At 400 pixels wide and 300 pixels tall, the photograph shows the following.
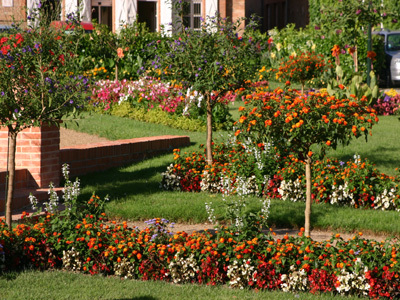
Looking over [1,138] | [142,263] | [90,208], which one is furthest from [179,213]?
[1,138]

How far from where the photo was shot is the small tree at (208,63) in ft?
29.2

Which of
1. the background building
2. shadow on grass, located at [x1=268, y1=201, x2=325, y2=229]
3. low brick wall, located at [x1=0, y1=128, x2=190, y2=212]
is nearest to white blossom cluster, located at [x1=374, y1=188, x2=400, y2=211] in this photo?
shadow on grass, located at [x1=268, y1=201, x2=325, y2=229]

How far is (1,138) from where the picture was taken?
8.55m

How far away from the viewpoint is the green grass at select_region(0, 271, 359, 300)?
199 inches

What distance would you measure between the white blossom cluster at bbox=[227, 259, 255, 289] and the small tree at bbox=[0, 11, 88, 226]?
7.11 ft

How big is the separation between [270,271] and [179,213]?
7.38 feet

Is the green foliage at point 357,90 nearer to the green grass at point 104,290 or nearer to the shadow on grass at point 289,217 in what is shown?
the shadow on grass at point 289,217

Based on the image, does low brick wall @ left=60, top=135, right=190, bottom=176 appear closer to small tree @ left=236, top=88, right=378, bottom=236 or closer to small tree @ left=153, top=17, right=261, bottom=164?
small tree @ left=153, top=17, right=261, bottom=164

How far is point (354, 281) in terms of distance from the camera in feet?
17.0

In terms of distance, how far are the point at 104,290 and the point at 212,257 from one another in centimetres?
87

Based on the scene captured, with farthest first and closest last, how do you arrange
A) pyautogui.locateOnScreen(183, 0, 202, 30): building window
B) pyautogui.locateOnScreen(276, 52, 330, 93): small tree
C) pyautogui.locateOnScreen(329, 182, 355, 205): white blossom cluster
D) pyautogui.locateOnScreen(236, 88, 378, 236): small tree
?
pyautogui.locateOnScreen(183, 0, 202, 30): building window < pyautogui.locateOnScreen(276, 52, 330, 93): small tree < pyautogui.locateOnScreen(329, 182, 355, 205): white blossom cluster < pyautogui.locateOnScreen(236, 88, 378, 236): small tree

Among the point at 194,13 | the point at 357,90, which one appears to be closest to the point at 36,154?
the point at 357,90

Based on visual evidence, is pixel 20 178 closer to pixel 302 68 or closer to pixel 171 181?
pixel 171 181

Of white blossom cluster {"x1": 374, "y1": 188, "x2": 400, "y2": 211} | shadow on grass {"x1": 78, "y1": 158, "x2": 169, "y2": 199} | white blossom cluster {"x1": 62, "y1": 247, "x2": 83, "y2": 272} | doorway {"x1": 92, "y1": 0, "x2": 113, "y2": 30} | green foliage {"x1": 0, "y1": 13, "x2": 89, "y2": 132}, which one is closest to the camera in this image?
white blossom cluster {"x1": 62, "y1": 247, "x2": 83, "y2": 272}
